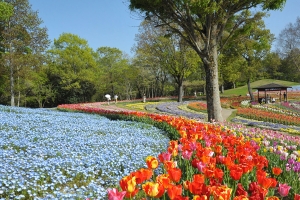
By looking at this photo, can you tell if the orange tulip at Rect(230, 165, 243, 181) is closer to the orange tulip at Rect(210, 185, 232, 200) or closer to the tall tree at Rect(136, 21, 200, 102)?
A: the orange tulip at Rect(210, 185, 232, 200)

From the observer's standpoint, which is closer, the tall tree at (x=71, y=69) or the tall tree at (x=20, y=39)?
the tall tree at (x=20, y=39)

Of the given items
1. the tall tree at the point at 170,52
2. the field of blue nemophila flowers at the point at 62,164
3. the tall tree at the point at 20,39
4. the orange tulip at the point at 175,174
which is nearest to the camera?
the orange tulip at the point at 175,174

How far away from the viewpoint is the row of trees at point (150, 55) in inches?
561

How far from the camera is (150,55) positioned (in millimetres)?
43031

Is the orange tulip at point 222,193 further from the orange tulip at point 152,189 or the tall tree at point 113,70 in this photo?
the tall tree at point 113,70

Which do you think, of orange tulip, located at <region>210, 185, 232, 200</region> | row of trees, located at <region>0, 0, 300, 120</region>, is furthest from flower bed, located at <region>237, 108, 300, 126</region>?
orange tulip, located at <region>210, 185, 232, 200</region>

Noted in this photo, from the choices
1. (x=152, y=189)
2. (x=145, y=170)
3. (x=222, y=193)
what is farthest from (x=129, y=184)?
(x=222, y=193)

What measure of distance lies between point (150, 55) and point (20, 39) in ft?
64.4

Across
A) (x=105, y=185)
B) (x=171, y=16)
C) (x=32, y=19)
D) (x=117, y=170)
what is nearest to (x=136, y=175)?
(x=105, y=185)

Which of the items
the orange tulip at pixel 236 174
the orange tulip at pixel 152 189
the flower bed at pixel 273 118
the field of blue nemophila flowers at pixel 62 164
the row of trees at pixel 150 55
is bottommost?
the flower bed at pixel 273 118

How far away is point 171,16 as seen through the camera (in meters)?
14.8

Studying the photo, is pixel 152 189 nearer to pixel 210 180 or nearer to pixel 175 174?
pixel 175 174

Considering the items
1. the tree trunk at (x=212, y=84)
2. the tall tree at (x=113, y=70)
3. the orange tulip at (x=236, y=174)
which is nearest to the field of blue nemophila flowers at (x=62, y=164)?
the orange tulip at (x=236, y=174)

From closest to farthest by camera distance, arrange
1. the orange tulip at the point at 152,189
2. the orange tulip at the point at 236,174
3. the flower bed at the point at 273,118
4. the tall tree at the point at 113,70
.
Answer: the orange tulip at the point at 152,189
the orange tulip at the point at 236,174
the flower bed at the point at 273,118
the tall tree at the point at 113,70
